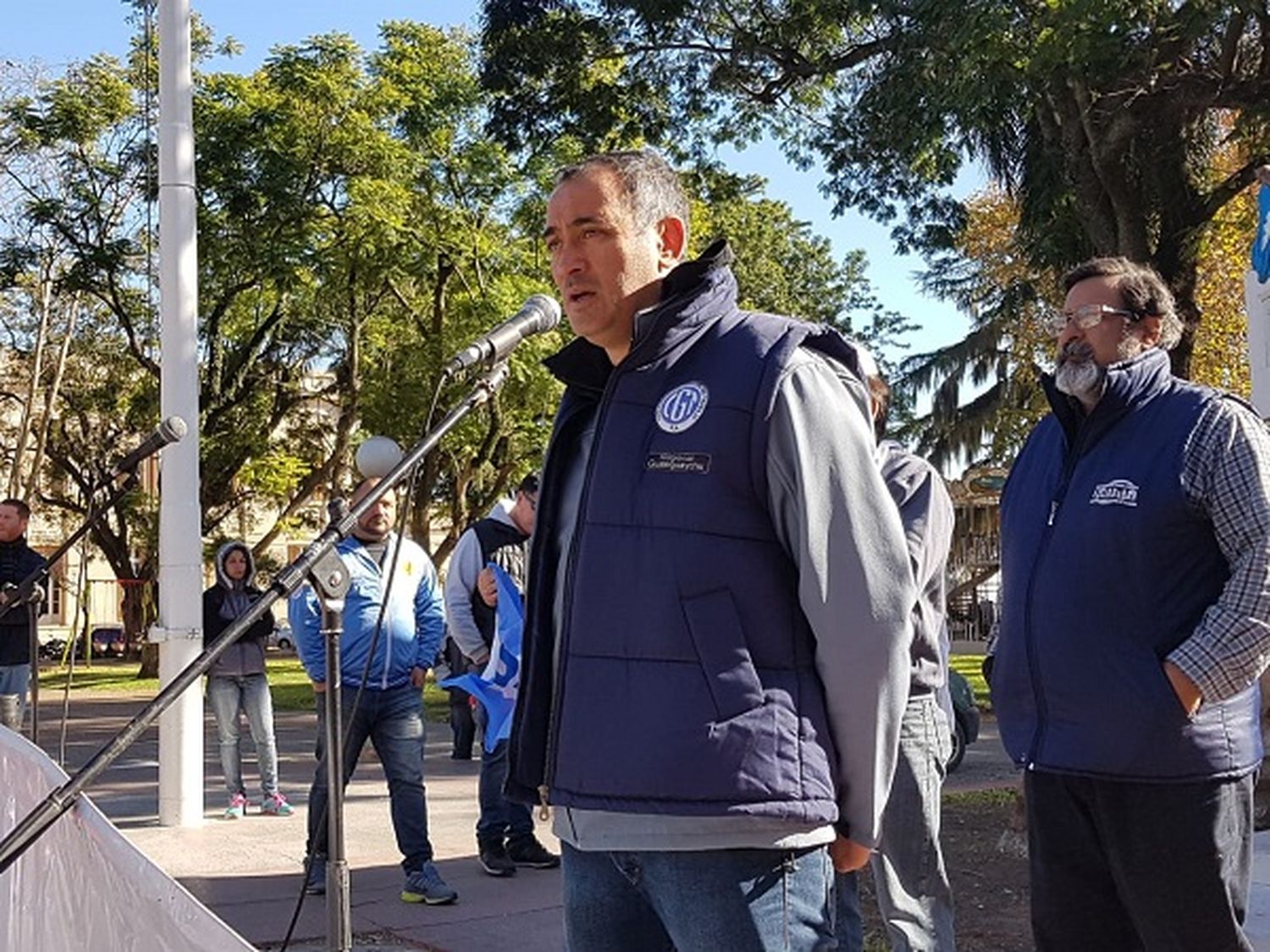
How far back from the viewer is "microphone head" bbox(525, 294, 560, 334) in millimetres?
3979

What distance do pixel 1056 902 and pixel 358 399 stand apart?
27376mm

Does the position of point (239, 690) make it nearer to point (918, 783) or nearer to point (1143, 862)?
point (918, 783)

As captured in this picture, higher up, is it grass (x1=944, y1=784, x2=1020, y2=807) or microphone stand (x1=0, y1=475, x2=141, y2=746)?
microphone stand (x1=0, y1=475, x2=141, y2=746)

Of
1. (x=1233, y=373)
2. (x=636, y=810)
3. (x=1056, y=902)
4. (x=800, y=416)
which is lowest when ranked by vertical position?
(x=1056, y=902)

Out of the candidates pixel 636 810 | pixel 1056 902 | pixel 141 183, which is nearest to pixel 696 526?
pixel 636 810

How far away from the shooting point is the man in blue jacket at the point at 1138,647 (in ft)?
10.9

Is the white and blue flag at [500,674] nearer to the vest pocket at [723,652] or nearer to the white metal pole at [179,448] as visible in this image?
the white metal pole at [179,448]

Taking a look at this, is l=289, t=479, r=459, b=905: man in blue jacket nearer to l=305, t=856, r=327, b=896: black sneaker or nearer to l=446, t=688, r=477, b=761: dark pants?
l=305, t=856, r=327, b=896: black sneaker

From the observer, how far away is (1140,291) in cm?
372

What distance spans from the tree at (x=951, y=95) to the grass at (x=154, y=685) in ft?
21.2

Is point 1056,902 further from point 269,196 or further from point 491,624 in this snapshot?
point 269,196

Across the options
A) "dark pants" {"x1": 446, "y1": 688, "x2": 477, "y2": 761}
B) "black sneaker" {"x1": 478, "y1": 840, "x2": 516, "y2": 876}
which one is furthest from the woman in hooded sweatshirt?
"dark pants" {"x1": 446, "y1": 688, "x2": 477, "y2": 761}

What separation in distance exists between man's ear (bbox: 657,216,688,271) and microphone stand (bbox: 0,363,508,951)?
90cm

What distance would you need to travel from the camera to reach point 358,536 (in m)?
7.29
